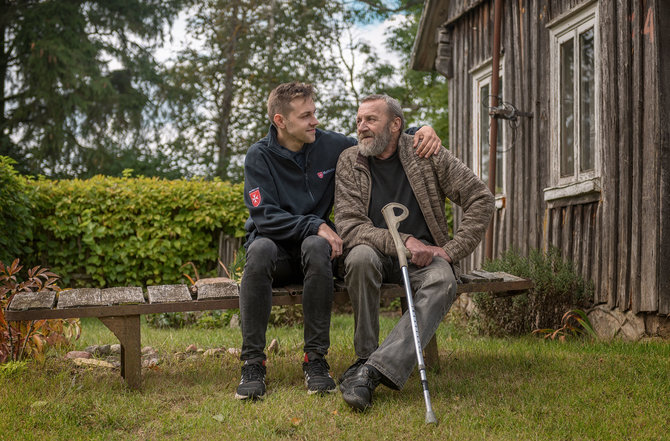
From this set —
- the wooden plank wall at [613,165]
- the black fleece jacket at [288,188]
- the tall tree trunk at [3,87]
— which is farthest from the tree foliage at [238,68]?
the black fleece jacket at [288,188]

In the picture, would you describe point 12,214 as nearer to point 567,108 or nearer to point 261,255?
point 261,255

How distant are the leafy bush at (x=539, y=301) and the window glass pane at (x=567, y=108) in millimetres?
931

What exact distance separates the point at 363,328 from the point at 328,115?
614 inches

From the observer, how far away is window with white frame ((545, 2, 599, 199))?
18.1ft

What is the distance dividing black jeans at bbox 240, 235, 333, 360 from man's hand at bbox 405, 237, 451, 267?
Answer: 1.49ft

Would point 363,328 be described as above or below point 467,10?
below

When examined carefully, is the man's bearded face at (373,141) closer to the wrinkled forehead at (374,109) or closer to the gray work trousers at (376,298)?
the wrinkled forehead at (374,109)

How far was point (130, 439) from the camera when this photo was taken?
2879 millimetres

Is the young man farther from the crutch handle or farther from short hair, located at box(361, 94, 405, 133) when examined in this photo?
the crutch handle

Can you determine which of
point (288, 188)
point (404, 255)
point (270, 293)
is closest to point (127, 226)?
point (288, 188)

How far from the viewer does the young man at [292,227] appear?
3.54 m

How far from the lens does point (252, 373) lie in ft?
11.4

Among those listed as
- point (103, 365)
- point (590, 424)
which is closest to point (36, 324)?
point (103, 365)

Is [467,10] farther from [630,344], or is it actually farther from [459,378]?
[459,378]
